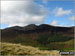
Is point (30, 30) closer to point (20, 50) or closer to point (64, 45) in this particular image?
point (20, 50)

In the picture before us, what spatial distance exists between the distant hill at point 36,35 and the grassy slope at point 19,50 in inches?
7.1

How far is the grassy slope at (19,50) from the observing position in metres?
6.38

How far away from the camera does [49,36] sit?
6680mm

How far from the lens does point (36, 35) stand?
6660mm

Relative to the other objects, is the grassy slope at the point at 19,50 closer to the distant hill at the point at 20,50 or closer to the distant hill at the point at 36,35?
the distant hill at the point at 20,50

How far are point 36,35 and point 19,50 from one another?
2.25 feet

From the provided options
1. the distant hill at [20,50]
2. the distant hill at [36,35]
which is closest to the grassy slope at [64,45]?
the distant hill at [36,35]

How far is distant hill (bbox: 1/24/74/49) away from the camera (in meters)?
6.64

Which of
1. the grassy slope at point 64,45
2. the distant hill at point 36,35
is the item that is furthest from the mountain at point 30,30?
the grassy slope at point 64,45

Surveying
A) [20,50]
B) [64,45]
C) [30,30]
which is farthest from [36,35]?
[64,45]

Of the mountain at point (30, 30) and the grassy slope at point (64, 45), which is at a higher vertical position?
the mountain at point (30, 30)

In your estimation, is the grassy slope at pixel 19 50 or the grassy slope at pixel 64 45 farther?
the grassy slope at pixel 64 45

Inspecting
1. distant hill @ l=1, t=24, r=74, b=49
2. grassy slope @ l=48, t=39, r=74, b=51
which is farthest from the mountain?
grassy slope @ l=48, t=39, r=74, b=51

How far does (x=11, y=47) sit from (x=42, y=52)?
92 centimetres
